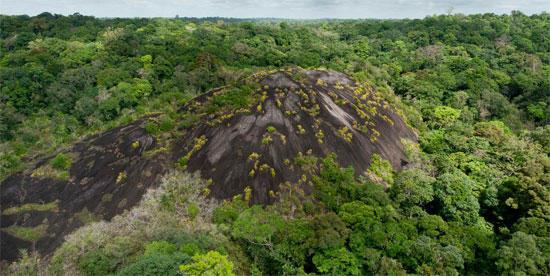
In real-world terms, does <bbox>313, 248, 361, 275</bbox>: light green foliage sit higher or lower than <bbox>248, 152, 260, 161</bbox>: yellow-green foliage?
lower

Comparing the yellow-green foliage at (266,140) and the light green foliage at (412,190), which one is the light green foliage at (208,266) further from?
the light green foliage at (412,190)

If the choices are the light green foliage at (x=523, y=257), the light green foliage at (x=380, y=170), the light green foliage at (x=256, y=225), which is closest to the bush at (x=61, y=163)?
the light green foliage at (x=256, y=225)

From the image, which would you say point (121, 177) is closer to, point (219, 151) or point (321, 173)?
point (219, 151)

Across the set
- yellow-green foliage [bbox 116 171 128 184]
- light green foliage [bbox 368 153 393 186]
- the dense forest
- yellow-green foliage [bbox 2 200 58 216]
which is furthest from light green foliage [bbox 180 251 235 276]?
light green foliage [bbox 368 153 393 186]

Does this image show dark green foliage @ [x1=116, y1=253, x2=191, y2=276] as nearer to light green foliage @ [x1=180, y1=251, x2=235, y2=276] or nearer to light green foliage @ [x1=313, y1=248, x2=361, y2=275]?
light green foliage @ [x1=180, y1=251, x2=235, y2=276]

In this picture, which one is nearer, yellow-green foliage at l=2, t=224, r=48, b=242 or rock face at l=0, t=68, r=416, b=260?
yellow-green foliage at l=2, t=224, r=48, b=242

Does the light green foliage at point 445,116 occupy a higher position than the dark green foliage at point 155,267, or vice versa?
the light green foliage at point 445,116

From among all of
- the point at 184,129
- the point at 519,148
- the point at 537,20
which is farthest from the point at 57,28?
the point at 537,20
